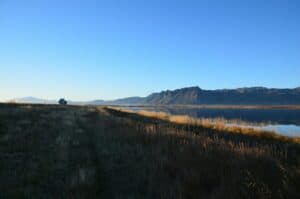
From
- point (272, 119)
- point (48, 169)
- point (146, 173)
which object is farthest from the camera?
point (272, 119)

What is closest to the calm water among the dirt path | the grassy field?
the grassy field

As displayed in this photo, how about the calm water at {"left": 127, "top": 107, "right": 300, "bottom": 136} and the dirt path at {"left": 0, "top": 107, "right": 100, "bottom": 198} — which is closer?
the dirt path at {"left": 0, "top": 107, "right": 100, "bottom": 198}

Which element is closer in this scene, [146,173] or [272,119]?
[146,173]

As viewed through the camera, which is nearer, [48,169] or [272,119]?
[48,169]

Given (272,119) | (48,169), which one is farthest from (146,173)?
(272,119)

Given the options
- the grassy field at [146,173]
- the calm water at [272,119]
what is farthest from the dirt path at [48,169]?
the calm water at [272,119]

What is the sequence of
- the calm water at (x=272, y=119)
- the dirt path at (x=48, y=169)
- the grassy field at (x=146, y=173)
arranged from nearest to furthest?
1. the grassy field at (x=146, y=173)
2. the dirt path at (x=48, y=169)
3. the calm water at (x=272, y=119)

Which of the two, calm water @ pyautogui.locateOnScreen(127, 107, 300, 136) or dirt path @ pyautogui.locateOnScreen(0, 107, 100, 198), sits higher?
dirt path @ pyautogui.locateOnScreen(0, 107, 100, 198)

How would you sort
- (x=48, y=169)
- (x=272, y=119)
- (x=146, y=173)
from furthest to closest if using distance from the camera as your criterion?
1. (x=272, y=119)
2. (x=48, y=169)
3. (x=146, y=173)

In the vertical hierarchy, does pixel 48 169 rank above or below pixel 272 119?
above

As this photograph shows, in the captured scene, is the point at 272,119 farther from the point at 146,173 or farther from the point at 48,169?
the point at 48,169

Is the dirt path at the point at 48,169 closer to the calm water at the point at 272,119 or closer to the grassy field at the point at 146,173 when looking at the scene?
the grassy field at the point at 146,173

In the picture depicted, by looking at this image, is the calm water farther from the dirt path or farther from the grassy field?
the dirt path

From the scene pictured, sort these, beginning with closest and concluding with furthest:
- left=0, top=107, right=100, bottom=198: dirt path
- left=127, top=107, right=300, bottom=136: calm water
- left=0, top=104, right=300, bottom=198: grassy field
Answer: left=0, top=104, right=300, bottom=198: grassy field < left=0, top=107, right=100, bottom=198: dirt path < left=127, top=107, right=300, bottom=136: calm water
